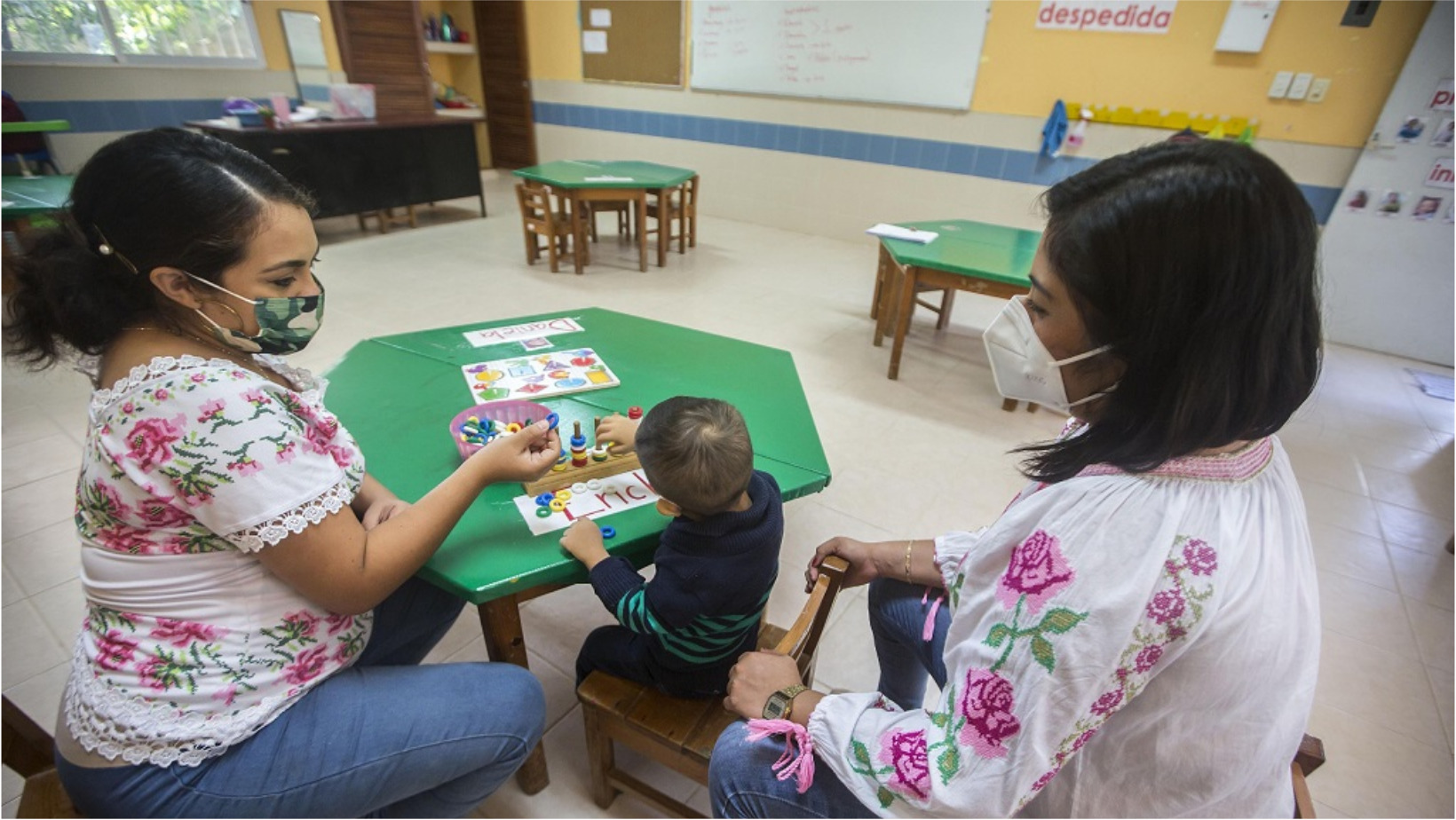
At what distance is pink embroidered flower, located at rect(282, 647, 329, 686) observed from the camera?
3.20 ft

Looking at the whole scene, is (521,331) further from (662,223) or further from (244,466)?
(662,223)

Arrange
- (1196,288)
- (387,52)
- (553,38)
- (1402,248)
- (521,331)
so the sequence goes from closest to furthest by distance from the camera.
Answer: (1196,288) → (521,331) → (1402,248) → (387,52) → (553,38)

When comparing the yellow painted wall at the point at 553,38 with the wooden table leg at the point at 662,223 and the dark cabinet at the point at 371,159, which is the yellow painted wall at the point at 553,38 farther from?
the wooden table leg at the point at 662,223

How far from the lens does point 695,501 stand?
109cm

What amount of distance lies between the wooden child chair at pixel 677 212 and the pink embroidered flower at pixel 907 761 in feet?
14.8

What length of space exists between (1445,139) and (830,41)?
4.06 metres

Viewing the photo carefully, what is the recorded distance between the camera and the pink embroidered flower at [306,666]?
97 centimetres

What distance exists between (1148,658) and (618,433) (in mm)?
982

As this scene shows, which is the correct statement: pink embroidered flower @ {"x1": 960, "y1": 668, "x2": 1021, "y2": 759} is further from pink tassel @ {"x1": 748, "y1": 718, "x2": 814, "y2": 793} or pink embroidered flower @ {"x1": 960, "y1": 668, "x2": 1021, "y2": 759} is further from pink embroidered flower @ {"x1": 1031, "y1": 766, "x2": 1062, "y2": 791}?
pink tassel @ {"x1": 748, "y1": 718, "x2": 814, "y2": 793}

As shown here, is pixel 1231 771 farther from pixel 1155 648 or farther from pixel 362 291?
pixel 362 291

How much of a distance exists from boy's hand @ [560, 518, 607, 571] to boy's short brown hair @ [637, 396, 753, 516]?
14cm

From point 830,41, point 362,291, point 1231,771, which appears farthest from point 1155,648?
point 830,41

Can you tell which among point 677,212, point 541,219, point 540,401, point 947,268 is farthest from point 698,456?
point 677,212

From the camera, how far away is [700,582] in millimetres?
1079
